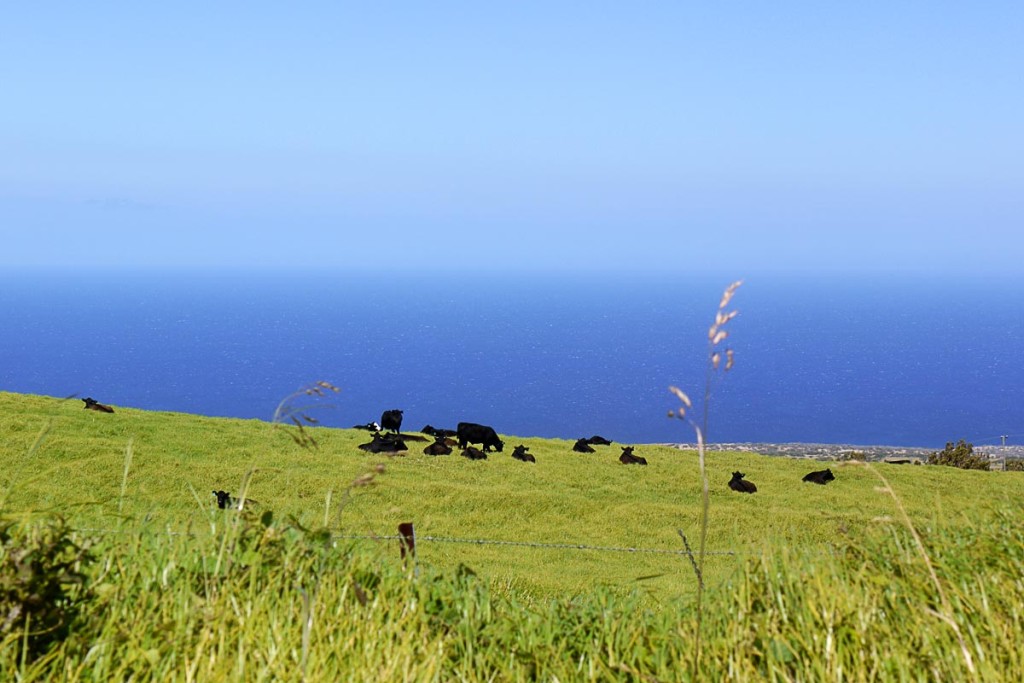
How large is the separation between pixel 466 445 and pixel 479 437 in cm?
35

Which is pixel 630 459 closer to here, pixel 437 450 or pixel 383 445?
pixel 437 450

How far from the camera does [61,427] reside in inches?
717

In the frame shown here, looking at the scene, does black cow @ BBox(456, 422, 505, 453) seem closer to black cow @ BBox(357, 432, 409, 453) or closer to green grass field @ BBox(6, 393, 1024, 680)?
black cow @ BBox(357, 432, 409, 453)

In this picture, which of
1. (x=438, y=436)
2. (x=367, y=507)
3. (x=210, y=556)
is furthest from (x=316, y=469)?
(x=210, y=556)

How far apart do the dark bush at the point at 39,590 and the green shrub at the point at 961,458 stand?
28.7 metres

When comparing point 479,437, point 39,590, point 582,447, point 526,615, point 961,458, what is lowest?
point 961,458

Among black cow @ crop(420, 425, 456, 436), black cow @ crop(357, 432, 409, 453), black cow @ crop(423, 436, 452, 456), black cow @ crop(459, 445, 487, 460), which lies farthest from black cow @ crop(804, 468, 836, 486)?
black cow @ crop(357, 432, 409, 453)

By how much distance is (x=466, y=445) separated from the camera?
2080cm

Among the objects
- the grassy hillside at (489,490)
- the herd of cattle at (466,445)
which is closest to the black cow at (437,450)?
the herd of cattle at (466,445)

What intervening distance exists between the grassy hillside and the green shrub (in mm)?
8113

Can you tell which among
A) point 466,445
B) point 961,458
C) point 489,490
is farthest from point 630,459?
point 961,458

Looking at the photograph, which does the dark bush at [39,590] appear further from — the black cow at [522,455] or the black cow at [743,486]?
the black cow at [743,486]

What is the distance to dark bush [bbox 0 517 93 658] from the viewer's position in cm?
440

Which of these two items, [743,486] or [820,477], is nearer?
[743,486]
